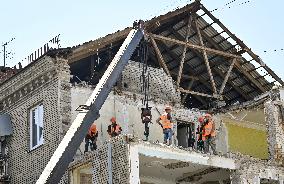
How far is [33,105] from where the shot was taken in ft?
69.5

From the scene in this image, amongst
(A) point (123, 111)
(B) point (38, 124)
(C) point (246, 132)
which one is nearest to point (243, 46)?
(C) point (246, 132)

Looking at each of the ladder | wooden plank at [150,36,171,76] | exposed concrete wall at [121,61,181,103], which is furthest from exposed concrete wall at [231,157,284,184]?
wooden plank at [150,36,171,76]

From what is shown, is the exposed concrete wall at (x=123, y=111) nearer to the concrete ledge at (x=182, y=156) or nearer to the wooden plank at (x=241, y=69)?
the concrete ledge at (x=182, y=156)

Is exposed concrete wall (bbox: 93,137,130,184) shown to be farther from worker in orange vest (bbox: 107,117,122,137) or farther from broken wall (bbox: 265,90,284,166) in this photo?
broken wall (bbox: 265,90,284,166)

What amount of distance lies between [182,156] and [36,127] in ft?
19.4

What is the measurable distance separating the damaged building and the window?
4 centimetres

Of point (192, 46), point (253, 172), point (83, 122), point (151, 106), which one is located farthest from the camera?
point (192, 46)

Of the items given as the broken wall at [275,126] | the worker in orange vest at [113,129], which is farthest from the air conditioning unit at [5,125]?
the broken wall at [275,126]

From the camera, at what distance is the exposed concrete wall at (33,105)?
19906 mm

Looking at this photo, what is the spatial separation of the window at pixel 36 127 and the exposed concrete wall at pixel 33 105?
14cm

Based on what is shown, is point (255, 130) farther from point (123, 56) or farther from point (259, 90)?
point (123, 56)

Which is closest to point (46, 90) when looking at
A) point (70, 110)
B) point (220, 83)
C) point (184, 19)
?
point (70, 110)

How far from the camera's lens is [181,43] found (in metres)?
23.8

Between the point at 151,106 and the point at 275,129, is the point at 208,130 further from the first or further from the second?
the point at 151,106
